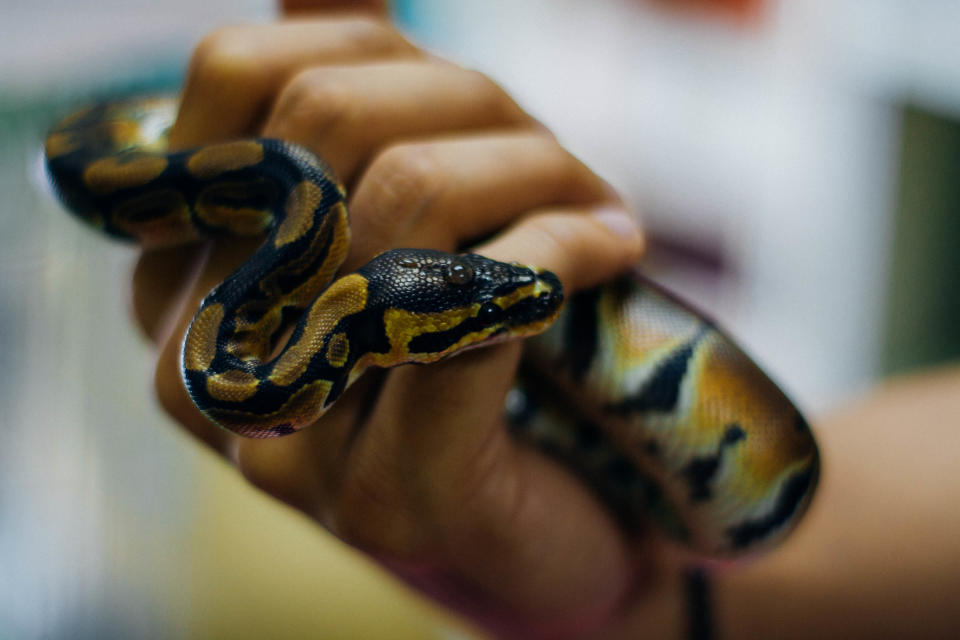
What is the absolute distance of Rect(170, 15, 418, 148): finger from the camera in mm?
848

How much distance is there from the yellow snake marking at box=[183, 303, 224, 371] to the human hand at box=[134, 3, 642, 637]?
118 millimetres

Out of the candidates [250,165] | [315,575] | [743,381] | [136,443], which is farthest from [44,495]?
[743,381]

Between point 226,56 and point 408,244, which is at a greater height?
point 226,56

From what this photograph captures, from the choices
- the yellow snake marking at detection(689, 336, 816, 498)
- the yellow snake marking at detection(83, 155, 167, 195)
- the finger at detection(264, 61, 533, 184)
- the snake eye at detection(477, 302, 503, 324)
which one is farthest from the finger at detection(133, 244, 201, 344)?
the yellow snake marking at detection(689, 336, 816, 498)

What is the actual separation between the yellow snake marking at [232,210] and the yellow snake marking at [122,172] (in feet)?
0.25

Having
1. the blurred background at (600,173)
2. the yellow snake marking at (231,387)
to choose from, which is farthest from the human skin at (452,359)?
the blurred background at (600,173)

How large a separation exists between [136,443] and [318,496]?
1.28 meters

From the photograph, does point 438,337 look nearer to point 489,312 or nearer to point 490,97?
point 489,312

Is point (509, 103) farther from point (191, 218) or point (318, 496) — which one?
point (318, 496)

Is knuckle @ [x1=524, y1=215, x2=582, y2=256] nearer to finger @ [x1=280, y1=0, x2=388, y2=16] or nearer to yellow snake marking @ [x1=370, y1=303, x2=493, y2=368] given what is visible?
yellow snake marking @ [x1=370, y1=303, x2=493, y2=368]

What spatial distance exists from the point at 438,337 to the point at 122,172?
475mm

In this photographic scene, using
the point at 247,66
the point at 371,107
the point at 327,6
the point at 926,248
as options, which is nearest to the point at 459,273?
the point at 371,107

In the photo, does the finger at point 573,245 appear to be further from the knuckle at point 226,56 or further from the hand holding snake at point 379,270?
the knuckle at point 226,56

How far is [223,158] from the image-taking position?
82 cm
